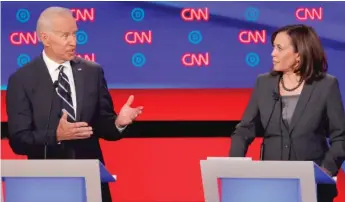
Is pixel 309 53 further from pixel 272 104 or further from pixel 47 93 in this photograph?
pixel 47 93

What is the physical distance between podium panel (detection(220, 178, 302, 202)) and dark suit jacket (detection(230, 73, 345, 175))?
0.71 metres

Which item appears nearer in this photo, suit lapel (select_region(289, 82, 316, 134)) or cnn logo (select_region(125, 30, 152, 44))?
suit lapel (select_region(289, 82, 316, 134))

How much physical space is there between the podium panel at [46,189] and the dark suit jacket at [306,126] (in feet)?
3.22

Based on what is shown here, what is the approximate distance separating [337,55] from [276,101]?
1.20m

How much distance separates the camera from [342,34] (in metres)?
4.76

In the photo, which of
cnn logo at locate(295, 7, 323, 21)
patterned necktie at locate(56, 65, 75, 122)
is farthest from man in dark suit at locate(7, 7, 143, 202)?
cnn logo at locate(295, 7, 323, 21)

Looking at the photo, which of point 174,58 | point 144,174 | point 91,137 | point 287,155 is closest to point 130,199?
point 144,174

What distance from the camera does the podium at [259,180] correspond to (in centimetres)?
287

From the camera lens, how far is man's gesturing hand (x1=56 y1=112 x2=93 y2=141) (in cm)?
362

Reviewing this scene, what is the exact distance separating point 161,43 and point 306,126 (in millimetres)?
1473

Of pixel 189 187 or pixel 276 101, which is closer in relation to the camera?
pixel 276 101

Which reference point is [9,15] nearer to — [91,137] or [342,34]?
[91,137]

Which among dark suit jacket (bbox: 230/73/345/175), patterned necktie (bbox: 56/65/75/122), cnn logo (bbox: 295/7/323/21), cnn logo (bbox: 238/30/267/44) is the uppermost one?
cnn logo (bbox: 295/7/323/21)

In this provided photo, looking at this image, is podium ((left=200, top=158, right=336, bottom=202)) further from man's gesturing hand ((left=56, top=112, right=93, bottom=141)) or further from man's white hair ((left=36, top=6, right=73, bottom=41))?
man's white hair ((left=36, top=6, right=73, bottom=41))
